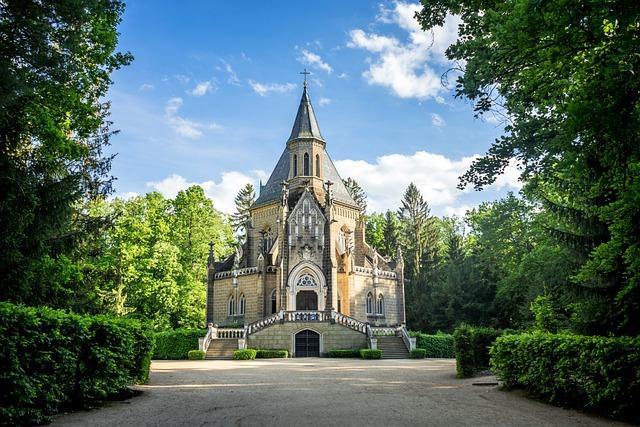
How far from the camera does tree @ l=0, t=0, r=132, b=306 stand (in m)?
11.4

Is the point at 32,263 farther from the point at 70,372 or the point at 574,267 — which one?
the point at 574,267

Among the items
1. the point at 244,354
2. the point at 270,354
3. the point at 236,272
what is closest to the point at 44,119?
the point at 244,354

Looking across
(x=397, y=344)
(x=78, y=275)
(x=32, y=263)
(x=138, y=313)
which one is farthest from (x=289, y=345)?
(x=32, y=263)

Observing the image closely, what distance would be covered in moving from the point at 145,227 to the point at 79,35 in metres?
27.3

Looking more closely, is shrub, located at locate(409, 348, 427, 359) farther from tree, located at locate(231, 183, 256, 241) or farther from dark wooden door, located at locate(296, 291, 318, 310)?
tree, located at locate(231, 183, 256, 241)

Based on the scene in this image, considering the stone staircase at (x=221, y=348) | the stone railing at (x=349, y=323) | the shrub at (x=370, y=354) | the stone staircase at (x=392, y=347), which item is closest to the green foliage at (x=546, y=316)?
the shrub at (x=370, y=354)

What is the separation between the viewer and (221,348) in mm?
30094

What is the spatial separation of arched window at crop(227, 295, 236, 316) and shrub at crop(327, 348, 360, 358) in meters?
10.3

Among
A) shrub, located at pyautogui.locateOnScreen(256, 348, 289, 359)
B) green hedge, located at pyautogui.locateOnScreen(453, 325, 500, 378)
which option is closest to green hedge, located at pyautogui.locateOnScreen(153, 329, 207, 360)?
shrub, located at pyautogui.locateOnScreen(256, 348, 289, 359)

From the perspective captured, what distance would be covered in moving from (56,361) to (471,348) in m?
12.7

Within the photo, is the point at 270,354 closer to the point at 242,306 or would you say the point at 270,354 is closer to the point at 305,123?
the point at 242,306

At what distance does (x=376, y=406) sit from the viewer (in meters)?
9.91

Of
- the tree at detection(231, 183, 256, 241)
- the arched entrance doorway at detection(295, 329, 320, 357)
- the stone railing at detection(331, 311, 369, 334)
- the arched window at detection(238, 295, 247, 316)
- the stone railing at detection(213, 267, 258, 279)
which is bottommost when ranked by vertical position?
the arched entrance doorway at detection(295, 329, 320, 357)

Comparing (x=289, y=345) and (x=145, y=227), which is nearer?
(x=289, y=345)
